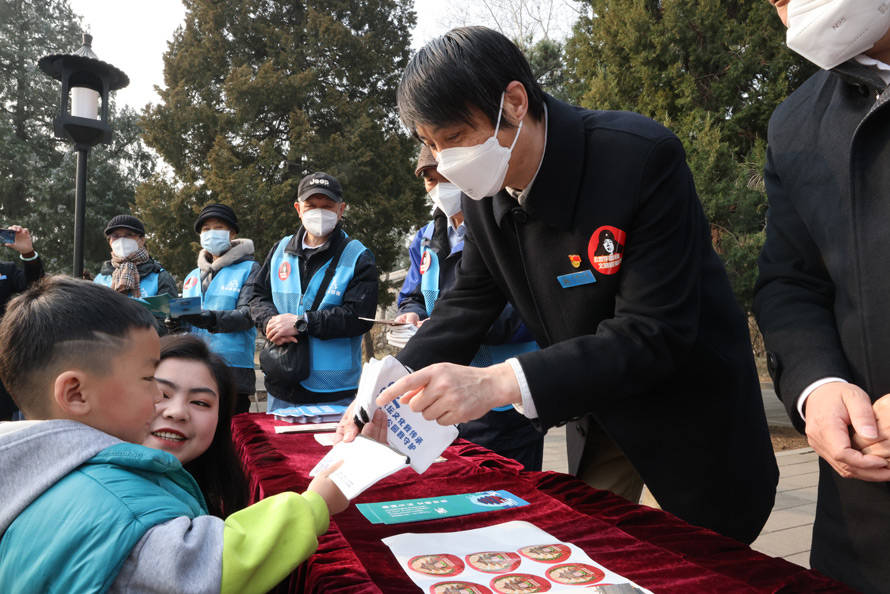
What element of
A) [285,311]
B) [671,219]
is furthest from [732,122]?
[671,219]

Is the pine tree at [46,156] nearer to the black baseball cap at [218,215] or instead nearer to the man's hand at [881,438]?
the black baseball cap at [218,215]

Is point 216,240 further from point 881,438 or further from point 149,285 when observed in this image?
point 881,438

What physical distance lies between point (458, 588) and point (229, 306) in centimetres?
404

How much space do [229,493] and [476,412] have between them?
1.05m

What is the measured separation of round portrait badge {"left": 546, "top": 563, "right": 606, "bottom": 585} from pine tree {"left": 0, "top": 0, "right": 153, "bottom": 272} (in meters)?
17.6

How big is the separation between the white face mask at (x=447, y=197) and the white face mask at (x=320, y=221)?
97 centimetres

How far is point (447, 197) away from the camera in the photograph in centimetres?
346

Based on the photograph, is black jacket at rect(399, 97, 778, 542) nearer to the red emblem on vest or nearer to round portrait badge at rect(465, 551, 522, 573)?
round portrait badge at rect(465, 551, 522, 573)

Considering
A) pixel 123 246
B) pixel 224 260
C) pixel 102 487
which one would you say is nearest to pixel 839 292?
pixel 102 487

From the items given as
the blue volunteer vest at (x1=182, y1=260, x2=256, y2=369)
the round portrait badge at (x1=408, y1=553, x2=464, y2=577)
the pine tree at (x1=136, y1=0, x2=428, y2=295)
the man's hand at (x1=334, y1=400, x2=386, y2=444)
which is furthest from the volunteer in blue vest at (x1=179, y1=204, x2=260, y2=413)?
the pine tree at (x1=136, y1=0, x2=428, y2=295)

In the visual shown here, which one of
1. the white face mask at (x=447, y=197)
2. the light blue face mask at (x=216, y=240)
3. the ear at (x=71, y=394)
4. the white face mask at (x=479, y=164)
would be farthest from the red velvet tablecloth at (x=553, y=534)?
the light blue face mask at (x=216, y=240)

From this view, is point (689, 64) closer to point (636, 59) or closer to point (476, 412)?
point (636, 59)

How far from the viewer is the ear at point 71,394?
1.12 meters

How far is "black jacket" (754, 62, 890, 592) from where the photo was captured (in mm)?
1168
